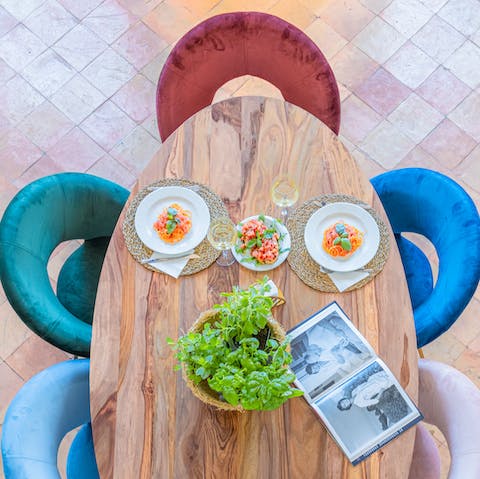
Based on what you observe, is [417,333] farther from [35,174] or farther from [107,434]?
[35,174]

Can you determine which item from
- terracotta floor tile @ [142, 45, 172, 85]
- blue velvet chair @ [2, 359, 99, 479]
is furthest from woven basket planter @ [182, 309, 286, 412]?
terracotta floor tile @ [142, 45, 172, 85]

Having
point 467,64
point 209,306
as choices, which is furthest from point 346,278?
point 467,64

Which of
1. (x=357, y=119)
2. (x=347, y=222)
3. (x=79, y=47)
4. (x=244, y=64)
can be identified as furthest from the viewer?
(x=79, y=47)

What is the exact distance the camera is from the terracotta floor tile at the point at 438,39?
3.60 metres

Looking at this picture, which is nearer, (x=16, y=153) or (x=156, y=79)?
(x=16, y=153)

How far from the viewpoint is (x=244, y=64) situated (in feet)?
8.87

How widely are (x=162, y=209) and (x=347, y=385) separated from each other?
2.90 ft

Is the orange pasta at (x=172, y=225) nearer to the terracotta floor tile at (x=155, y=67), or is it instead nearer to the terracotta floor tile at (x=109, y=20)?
the terracotta floor tile at (x=155, y=67)

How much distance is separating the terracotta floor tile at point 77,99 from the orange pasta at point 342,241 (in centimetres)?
194

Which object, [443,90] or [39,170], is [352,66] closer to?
[443,90]

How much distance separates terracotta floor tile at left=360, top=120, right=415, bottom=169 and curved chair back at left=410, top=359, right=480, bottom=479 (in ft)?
4.88

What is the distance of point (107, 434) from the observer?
196cm

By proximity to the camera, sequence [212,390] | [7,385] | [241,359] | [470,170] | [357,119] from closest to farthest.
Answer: [241,359]
[212,390]
[7,385]
[470,170]
[357,119]

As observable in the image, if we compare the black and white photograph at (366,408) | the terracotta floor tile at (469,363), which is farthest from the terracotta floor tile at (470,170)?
the black and white photograph at (366,408)
